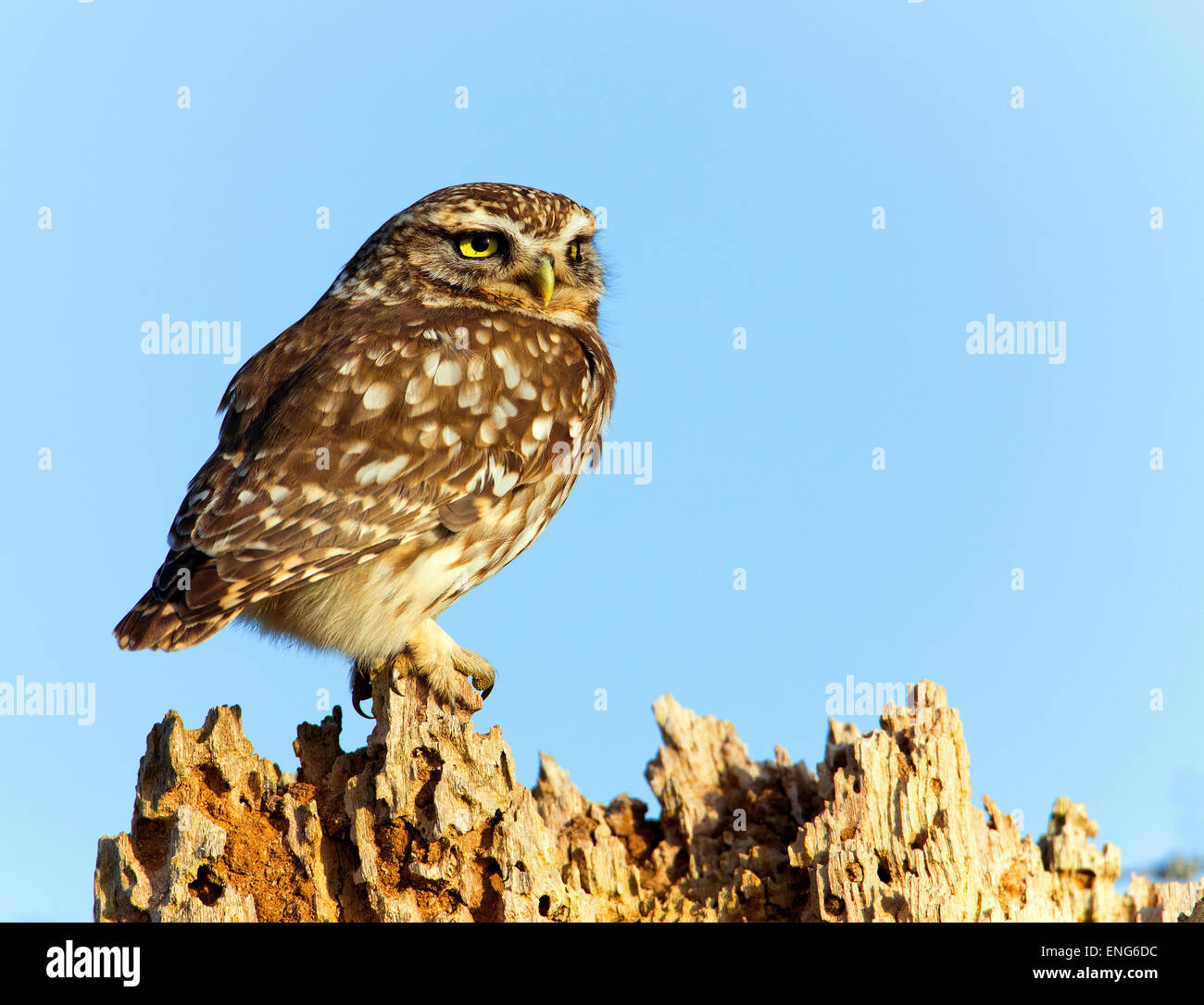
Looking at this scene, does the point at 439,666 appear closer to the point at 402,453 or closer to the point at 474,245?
the point at 402,453

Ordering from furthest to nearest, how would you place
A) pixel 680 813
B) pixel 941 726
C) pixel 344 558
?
pixel 680 813
pixel 941 726
pixel 344 558

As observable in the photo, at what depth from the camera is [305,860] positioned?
4281mm

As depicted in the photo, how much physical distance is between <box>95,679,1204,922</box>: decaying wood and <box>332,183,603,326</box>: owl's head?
6.90 ft

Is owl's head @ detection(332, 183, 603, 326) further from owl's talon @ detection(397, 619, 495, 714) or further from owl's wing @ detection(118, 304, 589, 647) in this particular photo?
owl's talon @ detection(397, 619, 495, 714)

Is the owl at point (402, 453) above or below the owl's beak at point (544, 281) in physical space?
below

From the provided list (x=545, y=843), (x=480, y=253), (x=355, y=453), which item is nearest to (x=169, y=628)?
(x=355, y=453)

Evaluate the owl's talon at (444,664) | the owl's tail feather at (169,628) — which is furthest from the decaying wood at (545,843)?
the owl's tail feather at (169,628)

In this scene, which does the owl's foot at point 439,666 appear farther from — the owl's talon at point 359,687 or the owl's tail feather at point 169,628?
the owl's tail feather at point 169,628

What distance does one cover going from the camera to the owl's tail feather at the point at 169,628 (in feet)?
14.4

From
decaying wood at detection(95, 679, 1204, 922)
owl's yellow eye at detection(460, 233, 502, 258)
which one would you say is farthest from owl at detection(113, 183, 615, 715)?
decaying wood at detection(95, 679, 1204, 922)

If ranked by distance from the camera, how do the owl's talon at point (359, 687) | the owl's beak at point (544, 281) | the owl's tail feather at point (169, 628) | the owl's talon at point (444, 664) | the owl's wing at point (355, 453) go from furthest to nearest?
the owl's beak at point (544, 281) < the owl's talon at point (359, 687) < the owl's talon at point (444, 664) < the owl's wing at point (355, 453) < the owl's tail feather at point (169, 628)
